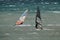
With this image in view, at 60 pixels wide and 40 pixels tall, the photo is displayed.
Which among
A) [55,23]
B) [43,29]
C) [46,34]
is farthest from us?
[55,23]

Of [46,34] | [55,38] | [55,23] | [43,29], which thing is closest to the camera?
[55,38]

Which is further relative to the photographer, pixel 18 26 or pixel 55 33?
pixel 18 26

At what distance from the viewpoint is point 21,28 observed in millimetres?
12328

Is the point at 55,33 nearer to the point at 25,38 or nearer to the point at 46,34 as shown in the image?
the point at 46,34

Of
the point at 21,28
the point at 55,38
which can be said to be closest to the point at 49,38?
the point at 55,38

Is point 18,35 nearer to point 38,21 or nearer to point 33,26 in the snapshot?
point 38,21

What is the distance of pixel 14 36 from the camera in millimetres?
10977

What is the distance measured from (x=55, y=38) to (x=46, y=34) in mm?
827

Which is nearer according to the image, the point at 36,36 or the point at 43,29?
the point at 36,36

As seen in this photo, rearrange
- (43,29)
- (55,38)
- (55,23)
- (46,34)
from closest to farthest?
(55,38) < (46,34) < (43,29) < (55,23)

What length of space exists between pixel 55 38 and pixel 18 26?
276cm

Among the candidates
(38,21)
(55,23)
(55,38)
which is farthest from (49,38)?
(55,23)

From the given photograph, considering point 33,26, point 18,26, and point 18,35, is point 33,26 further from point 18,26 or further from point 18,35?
point 18,35

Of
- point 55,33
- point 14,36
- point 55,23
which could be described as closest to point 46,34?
point 55,33
